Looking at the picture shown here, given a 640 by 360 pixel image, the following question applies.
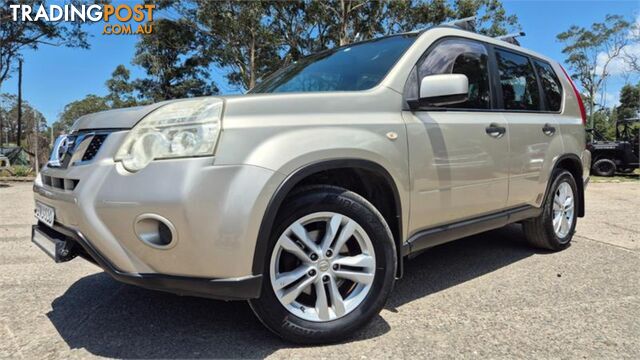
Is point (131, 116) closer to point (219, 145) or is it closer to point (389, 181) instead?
point (219, 145)

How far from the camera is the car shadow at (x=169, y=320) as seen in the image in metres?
2.30

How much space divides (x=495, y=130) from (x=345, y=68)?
116cm

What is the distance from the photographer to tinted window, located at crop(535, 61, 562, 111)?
4.21m

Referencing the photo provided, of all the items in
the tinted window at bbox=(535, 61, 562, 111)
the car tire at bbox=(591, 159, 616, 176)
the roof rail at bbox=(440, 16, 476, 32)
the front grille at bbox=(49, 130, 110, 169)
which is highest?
the roof rail at bbox=(440, 16, 476, 32)

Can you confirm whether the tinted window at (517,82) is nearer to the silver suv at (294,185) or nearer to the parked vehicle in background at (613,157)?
A: the silver suv at (294,185)

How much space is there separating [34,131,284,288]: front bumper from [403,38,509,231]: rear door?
3.49ft

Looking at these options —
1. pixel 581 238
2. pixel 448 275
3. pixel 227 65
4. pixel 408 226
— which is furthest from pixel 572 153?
pixel 227 65

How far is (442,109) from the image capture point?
2.96 m

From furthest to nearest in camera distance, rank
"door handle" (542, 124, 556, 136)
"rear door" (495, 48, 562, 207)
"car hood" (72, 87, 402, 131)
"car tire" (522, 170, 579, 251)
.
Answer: "car tire" (522, 170, 579, 251), "door handle" (542, 124, 556, 136), "rear door" (495, 48, 562, 207), "car hood" (72, 87, 402, 131)

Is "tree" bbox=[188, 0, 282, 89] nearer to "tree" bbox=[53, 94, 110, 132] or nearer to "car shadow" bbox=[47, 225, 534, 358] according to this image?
"car shadow" bbox=[47, 225, 534, 358]

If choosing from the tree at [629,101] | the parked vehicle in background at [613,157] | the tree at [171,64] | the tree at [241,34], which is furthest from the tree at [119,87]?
the tree at [629,101]

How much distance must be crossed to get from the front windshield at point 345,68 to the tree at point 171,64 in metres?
20.3

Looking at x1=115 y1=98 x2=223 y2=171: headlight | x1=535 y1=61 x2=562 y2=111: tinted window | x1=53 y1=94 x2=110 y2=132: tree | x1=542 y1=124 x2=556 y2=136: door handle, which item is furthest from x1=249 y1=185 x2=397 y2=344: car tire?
x1=53 y1=94 x2=110 y2=132: tree
